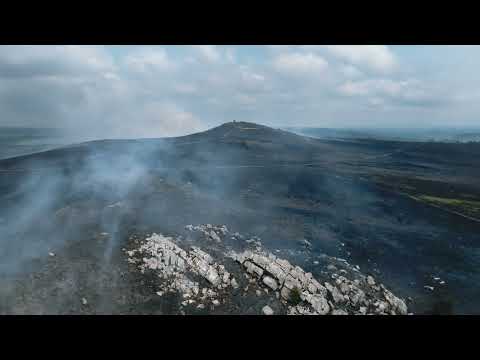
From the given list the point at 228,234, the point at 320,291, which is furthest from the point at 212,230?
the point at 320,291

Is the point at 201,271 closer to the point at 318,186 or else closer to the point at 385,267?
the point at 385,267

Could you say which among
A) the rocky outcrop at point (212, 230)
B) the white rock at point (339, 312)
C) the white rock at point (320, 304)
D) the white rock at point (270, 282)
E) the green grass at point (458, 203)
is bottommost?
the white rock at point (339, 312)

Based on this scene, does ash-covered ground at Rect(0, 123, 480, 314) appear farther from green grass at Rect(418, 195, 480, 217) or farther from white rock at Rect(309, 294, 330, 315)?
green grass at Rect(418, 195, 480, 217)

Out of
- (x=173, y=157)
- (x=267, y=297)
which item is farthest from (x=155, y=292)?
(x=173, y=157)

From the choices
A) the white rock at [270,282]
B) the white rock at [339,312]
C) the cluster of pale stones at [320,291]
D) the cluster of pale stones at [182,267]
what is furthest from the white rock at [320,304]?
the cluster of pale stones at [182,267]

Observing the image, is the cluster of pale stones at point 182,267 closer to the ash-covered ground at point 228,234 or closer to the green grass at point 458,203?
the ash-covered ground at point 228,234

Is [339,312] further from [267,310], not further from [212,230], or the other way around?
[212,230]
